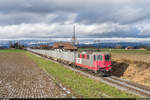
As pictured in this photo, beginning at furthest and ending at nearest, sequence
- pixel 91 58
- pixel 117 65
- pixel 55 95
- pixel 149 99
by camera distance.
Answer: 1. pixel 117 65
2. pixel 91 58
3. pixel 55 95
4. pixel 149 99

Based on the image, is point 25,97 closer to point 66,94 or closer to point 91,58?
point 66,94

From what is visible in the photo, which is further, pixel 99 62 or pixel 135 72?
pixel 135 72

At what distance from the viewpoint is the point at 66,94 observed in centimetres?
999

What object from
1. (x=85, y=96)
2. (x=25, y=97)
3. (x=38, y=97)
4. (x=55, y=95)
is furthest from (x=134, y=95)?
(x=25, y=97)

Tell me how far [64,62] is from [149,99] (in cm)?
2193

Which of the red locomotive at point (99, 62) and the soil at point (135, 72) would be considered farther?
the red locomotive at point (99, 62)

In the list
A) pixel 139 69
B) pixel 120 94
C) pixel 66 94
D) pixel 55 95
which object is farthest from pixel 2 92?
pixel 139 69

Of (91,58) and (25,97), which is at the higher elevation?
(91,58)

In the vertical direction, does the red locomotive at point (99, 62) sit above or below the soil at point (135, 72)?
above

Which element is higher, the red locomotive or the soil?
the red locomotive

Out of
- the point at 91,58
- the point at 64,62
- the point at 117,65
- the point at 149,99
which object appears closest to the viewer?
the point at 149,99

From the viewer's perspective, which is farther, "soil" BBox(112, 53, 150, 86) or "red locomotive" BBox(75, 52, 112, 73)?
"red locomotive" BBox(75, 52, 112, 73)

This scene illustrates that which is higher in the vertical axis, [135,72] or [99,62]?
[99,62]

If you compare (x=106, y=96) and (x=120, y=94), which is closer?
(x=106, y=96)
